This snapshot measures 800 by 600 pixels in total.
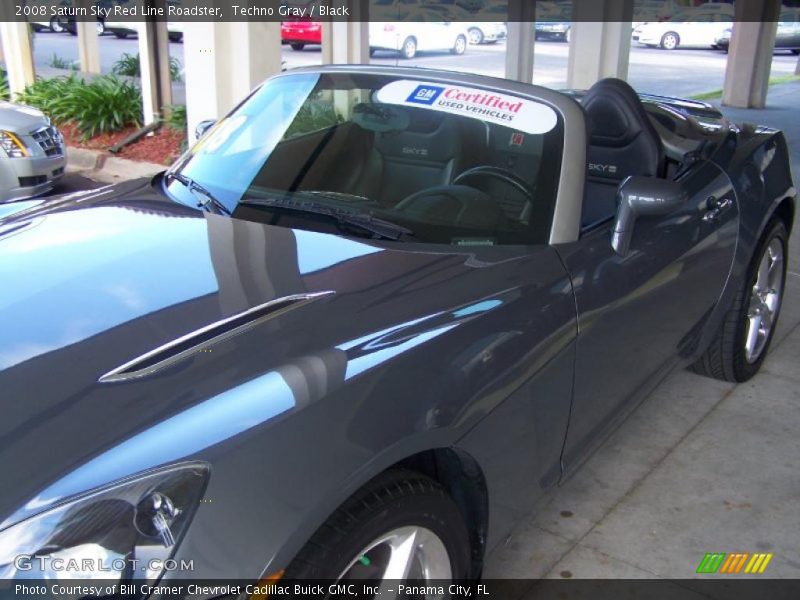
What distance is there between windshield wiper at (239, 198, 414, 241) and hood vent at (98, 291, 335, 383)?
19.1 inches

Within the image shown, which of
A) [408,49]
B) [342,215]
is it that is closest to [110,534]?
[342,215]

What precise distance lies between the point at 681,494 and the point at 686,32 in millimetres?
20018

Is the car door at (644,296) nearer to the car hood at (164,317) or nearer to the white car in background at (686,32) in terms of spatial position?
the car hood at (164,317)

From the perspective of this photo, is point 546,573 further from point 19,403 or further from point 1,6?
point 1,6

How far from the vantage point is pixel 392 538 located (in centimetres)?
194

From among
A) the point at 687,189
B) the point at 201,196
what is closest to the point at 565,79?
the point at 687,189

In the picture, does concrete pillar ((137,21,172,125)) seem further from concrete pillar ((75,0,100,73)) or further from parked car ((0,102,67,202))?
concrete pillar ((75,0,100,73))

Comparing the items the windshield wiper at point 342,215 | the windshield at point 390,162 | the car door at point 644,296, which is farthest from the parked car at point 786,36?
the windshield wiper at point 342,215

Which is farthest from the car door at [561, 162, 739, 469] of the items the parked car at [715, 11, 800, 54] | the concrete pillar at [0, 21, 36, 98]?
the parked car at [715, 11, 800, 54]

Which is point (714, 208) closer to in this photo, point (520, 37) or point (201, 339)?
point (201, 339)

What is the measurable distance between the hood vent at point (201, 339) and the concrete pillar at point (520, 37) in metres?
9.44

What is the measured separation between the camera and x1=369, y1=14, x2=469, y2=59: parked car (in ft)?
34.4

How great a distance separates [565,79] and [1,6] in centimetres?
808

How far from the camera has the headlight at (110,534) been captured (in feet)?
4.93
